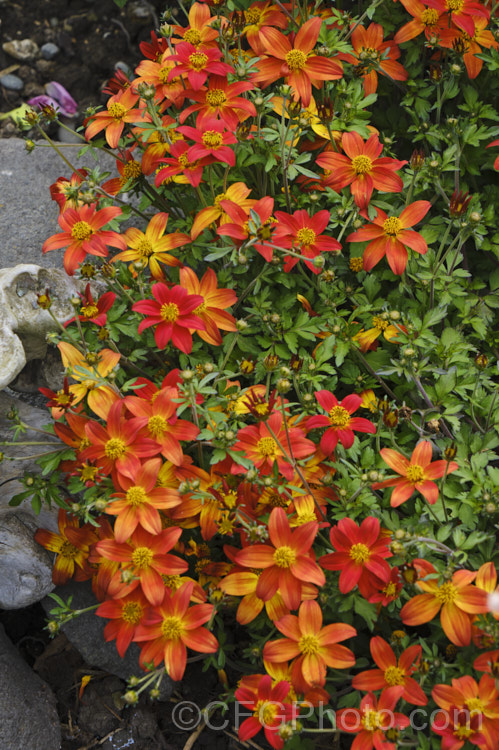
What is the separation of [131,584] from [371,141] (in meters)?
1.54

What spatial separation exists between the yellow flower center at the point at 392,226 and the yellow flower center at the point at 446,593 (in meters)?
1.08

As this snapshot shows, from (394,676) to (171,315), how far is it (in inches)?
46.1

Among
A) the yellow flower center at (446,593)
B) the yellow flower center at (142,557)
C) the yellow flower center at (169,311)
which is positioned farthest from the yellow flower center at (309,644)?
the yellow flower center at (169,311)

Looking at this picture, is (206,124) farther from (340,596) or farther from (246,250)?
(340,596)

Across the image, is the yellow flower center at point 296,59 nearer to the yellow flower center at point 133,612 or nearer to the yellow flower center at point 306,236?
the yellow flower center at point 306,236

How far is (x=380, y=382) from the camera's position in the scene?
2.32 metres

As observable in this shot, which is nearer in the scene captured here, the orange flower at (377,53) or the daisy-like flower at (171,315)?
the daisy-like flower at (171,315)

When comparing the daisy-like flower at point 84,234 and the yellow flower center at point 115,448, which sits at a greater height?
the daisy-like flower at point 84,234

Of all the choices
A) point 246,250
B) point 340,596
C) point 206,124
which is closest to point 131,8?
point 206,124

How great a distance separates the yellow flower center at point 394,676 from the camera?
1842 mm

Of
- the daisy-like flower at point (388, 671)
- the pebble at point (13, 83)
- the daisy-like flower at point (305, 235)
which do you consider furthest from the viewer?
the pebble at point (13, 83)

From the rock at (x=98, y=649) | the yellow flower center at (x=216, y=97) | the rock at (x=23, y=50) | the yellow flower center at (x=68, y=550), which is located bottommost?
the rock at (x=98, y=649)

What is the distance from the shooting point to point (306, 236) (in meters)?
2.19

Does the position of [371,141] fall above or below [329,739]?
above
